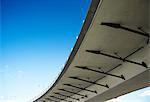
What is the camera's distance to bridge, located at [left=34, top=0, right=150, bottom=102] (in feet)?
22.8

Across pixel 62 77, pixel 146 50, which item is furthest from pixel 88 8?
pixel 62 77

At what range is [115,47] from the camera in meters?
10.1

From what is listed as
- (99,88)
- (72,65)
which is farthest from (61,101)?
(72,65)

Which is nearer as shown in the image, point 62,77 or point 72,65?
point 72,65

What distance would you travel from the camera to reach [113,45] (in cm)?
991

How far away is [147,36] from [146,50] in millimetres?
914

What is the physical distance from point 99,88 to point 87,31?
9.43m

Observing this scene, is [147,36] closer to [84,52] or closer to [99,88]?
[84,52]

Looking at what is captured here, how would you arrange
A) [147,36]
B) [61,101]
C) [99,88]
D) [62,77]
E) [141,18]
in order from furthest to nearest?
[61,101] → [99,88] → [62,77] → [147,36] → [141,18]

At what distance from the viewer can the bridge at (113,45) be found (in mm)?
6945

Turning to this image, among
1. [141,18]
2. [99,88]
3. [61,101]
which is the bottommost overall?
[141,18]

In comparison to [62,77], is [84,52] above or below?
below

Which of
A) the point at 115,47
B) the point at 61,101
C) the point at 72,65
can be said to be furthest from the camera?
the point at 61,101

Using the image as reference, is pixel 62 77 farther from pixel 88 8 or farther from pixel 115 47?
pixel 88 8
